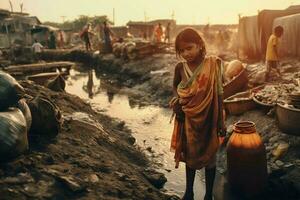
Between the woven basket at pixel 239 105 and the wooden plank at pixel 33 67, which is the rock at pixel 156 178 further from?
the wooden plank at pixel 33 67

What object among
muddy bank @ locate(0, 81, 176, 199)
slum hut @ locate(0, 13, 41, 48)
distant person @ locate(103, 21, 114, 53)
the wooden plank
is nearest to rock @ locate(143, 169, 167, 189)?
muddy bank @ locate(0, 81, 176, 199)

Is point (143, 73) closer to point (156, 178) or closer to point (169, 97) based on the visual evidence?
point (169, 97)

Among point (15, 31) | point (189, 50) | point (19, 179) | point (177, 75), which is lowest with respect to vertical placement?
point (19, 179)

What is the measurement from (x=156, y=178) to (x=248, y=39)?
11104 mm

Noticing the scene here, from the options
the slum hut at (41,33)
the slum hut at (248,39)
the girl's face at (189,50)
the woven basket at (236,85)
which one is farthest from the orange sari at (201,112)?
the slum hut at (41,33)

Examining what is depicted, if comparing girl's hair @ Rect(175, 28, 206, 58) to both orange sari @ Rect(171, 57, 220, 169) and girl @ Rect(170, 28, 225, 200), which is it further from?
orange sari @ Rect(171, 57, 220, 169)

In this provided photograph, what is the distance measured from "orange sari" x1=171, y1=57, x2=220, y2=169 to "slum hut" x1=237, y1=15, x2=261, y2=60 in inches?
419

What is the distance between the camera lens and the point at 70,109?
7.09 meters

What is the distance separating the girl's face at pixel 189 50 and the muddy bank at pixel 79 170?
157 centimetres

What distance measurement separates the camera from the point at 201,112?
368 centimetres

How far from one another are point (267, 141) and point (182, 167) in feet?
4.33

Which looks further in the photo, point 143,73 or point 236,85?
point 143,73

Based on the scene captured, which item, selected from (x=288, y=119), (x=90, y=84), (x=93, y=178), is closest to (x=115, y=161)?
(x=93, y=178)

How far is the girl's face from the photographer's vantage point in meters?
3.62
